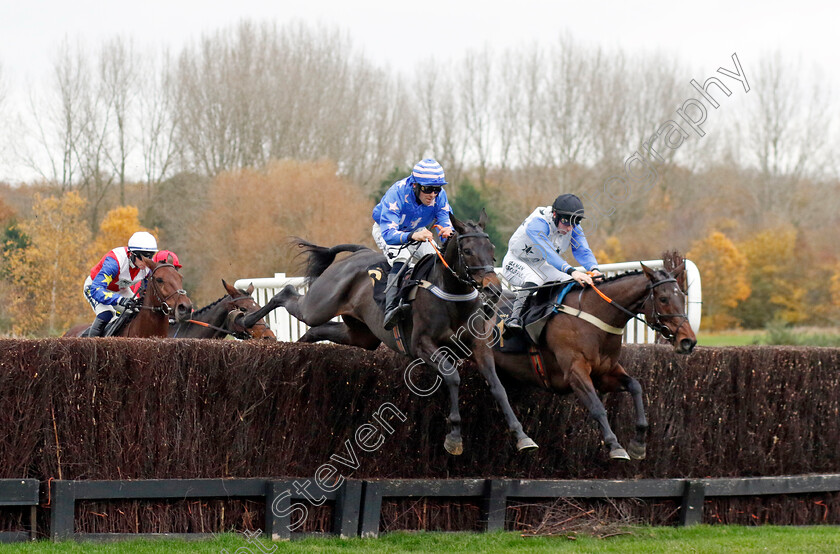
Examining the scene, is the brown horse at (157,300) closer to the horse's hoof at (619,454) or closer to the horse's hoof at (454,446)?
the horse's hoof at (454,446)

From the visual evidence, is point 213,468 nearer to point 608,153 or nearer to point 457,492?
point 457,492

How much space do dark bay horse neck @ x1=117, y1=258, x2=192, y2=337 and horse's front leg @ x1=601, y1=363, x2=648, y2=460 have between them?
12.9ft

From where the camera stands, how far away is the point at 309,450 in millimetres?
6395

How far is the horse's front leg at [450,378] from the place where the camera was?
596cm

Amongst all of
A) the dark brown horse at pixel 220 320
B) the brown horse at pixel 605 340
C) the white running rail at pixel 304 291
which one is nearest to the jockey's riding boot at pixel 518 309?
the brown horse at pixel 605 340

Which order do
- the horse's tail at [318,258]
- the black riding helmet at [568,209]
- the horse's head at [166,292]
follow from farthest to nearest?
the horse's head at [166,292]
the horse's tail at [318,258]
the black riding helmet at [568,209]

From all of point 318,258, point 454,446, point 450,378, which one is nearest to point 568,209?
point 450,378

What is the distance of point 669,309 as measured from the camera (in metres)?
6.25

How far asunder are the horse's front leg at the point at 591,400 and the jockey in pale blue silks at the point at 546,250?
63 centimetres

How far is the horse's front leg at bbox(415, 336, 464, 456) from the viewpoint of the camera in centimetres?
596

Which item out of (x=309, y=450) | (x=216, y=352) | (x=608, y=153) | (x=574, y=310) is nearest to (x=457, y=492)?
(x=309, y=450)

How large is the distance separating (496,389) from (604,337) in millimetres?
983

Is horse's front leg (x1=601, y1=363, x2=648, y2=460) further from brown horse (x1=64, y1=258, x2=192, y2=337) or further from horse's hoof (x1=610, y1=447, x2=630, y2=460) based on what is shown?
brown horse (x1=64, y1=258, x2=192, y2=337)

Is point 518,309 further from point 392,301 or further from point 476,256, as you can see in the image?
point 476,256
